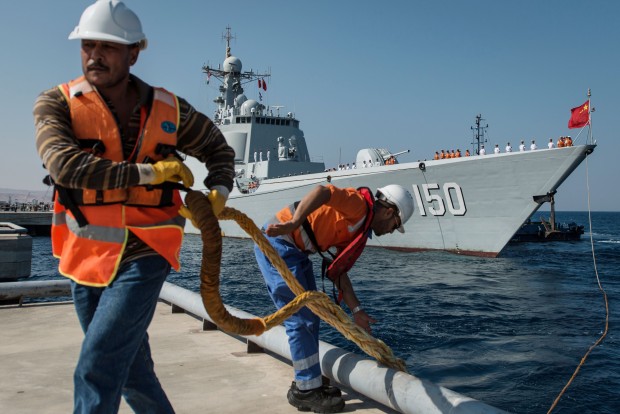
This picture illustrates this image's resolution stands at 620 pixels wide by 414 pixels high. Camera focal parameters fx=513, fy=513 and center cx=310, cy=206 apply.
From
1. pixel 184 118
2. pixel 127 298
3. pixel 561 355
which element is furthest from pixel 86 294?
pixel 561 355

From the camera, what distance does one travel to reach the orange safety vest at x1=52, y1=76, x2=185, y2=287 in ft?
5.48

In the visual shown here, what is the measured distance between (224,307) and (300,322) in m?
0.95

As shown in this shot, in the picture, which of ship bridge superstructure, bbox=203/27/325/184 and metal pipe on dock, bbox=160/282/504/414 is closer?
metal pipe on dock, bbox=160/282/504/414

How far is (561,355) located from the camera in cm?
690

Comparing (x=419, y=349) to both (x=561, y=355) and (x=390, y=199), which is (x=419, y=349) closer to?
(x=561, y=355)

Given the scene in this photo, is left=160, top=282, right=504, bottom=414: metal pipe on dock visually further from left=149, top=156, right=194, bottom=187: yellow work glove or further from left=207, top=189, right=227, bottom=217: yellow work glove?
left=149, top=156, right=194, bottom=187: yellow work glove

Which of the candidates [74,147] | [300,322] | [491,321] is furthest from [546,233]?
[74,147]

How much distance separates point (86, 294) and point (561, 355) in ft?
22.4

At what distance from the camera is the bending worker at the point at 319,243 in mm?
2879

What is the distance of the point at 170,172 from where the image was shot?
169 centimetres

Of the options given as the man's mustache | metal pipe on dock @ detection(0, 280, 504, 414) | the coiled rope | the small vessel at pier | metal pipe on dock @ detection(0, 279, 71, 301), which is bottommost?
the small vessel at pier

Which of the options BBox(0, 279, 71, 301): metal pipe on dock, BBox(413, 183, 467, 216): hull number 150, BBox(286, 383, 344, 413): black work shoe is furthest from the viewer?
BBox(413, 183, 467, 216): hull number 150

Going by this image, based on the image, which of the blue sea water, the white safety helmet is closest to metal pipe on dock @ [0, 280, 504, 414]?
the white safety helmet

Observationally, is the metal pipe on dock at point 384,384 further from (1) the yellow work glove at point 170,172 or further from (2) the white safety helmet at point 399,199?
(1) the yellow work glove at point 170,172
